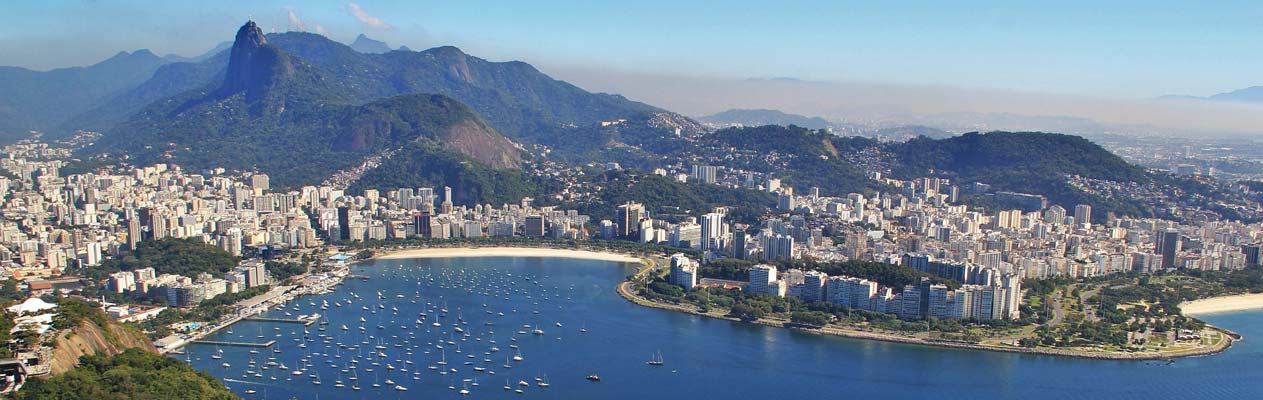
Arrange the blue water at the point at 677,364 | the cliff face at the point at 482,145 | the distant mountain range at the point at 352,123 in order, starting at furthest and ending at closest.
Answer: the cliff face at the point at 482,145 → the distant mountain range at the point at 352,123 → the blue water at the point at 677,364

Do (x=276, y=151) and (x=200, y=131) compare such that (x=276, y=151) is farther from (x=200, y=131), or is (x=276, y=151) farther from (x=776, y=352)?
(x=776, y=352)

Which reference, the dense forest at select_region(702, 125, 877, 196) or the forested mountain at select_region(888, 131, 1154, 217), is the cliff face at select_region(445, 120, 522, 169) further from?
the forested mountain at select_region(888, 131, 1154, 217)

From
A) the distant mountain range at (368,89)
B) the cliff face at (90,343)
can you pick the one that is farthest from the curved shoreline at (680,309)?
the distant mountain range at (368,89)

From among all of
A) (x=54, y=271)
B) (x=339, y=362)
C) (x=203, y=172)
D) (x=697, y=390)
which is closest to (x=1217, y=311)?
(x=697, y=390)

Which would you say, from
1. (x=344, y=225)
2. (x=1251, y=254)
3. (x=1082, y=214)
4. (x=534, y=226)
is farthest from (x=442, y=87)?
(x=1251, y=254)

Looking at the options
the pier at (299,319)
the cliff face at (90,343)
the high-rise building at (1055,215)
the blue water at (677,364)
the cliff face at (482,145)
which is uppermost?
the cliff face at (482,145)

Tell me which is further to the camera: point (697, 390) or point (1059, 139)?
point (1059, 139)

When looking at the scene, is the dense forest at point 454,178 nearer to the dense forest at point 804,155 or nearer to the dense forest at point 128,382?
the dense forest at point 804,155

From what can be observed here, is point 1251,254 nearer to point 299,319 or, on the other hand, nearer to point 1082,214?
point 1082,214
